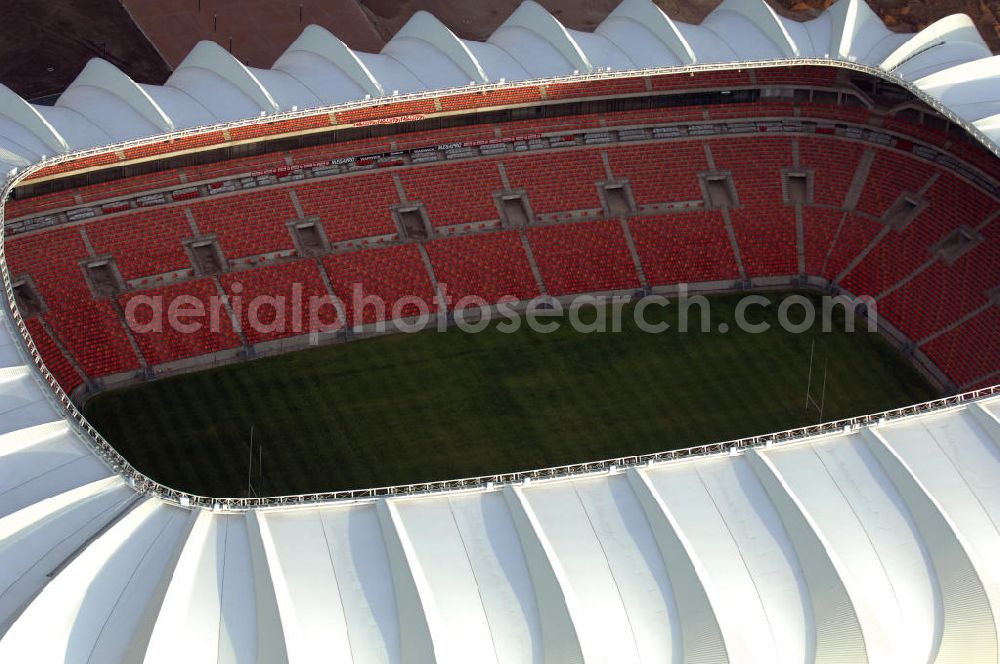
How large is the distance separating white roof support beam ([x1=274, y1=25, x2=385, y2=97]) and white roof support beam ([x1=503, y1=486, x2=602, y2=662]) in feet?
69.7

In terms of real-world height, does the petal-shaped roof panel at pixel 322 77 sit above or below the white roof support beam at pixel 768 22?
below

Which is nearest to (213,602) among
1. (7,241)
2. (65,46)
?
(7,241)

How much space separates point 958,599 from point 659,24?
2761 centimetres

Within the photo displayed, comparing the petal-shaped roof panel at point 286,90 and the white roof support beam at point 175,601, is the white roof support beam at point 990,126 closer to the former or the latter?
the petal-shaped roof panel at point 286,90

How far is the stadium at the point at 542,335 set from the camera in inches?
1449

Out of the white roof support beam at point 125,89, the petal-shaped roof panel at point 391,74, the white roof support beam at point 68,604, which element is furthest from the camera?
the petal-shaped roof panel at point 391,74

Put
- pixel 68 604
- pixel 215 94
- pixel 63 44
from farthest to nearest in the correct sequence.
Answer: pixel 63 44 < pixel 215 94 < pixel 68 604

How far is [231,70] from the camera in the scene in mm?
52312

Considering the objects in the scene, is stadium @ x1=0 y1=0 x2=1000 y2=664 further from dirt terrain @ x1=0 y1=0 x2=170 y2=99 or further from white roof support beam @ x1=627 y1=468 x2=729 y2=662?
dirt terrain @ x1=0 y1=0 x2=170 y2=99

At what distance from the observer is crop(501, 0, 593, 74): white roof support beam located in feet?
177

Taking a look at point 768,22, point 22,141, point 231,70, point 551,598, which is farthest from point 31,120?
point 768,22

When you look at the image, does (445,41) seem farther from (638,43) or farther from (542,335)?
(542,335)

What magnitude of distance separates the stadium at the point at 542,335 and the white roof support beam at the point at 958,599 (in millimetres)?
102

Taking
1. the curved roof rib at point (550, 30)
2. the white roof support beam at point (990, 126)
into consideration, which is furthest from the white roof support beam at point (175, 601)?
the white roof support beam at point (990, 126)
